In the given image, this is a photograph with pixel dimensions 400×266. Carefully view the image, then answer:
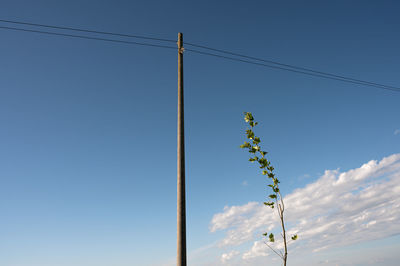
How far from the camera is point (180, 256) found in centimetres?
500

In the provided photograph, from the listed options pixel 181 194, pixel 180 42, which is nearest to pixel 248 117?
pixel 181 194

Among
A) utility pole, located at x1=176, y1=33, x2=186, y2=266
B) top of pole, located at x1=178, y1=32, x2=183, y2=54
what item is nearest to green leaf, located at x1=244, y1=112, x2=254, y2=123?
utility pole, located at x1=176, y1=33, x2=186, y2=266

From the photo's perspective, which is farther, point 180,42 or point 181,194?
point 180,42

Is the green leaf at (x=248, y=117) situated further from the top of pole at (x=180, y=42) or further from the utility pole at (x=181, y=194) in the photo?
the top of pole at (x=180, y=42)

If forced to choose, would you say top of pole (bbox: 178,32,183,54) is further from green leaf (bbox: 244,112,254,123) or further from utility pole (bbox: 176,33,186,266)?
green leaf (bbox: 244,112,254,123)

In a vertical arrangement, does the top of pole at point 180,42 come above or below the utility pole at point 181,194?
above

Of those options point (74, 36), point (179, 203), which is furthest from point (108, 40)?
point (179, 203)

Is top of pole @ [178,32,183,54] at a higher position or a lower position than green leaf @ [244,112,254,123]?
higher

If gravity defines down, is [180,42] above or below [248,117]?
above

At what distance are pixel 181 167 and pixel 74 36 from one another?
9.49 m

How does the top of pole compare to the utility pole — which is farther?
the top of pole

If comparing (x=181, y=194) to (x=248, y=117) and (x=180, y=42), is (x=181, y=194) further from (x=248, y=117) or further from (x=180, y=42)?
(x=180, y=42)

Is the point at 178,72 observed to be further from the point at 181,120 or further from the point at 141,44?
the point at 141,44

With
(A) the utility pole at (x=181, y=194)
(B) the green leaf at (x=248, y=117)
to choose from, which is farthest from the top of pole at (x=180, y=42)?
(B) the green leaf at (x=248, y=117)
